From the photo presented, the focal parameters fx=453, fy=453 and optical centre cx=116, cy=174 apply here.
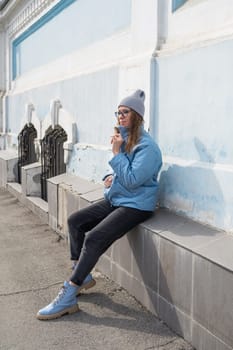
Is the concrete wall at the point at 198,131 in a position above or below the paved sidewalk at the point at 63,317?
above

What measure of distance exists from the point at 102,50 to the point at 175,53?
1.70 meters

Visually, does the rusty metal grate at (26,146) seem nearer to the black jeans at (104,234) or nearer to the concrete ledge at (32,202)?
the concrete ledge at (32,202)

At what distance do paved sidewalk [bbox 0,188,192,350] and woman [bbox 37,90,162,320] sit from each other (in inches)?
6.0

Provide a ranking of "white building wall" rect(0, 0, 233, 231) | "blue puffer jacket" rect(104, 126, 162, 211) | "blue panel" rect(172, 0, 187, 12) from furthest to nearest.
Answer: "blue panel" rect(172, 0, 187, 12)
"blue puffer jacket" rect(104, 126, 162, 211)
"white building wall" rect(0, 0, 233, 231)

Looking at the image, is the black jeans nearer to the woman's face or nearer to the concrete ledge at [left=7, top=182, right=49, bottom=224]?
the woman's face

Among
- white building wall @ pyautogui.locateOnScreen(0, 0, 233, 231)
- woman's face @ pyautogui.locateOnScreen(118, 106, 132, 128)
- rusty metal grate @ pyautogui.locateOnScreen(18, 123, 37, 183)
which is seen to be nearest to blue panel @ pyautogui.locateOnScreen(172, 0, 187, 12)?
white building wall @ pyautogui.locateOnScreen(0, 0, 233, 231)

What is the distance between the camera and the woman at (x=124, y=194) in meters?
3.11

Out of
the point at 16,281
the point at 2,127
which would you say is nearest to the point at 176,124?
the point at 16,281

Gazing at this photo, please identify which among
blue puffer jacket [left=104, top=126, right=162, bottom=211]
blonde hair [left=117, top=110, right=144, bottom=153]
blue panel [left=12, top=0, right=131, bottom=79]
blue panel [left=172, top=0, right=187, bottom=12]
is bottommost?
blue puffer jacket [left=104, top=126, right=162, bottom=211]

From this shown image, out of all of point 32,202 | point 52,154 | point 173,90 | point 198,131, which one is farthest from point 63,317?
point 52,154

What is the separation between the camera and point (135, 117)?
329 cm

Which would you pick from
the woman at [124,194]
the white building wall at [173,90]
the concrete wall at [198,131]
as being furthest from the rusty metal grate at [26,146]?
the woman at [124,194]

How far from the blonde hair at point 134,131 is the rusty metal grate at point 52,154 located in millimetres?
2869

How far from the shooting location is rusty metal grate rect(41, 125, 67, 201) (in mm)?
6227
